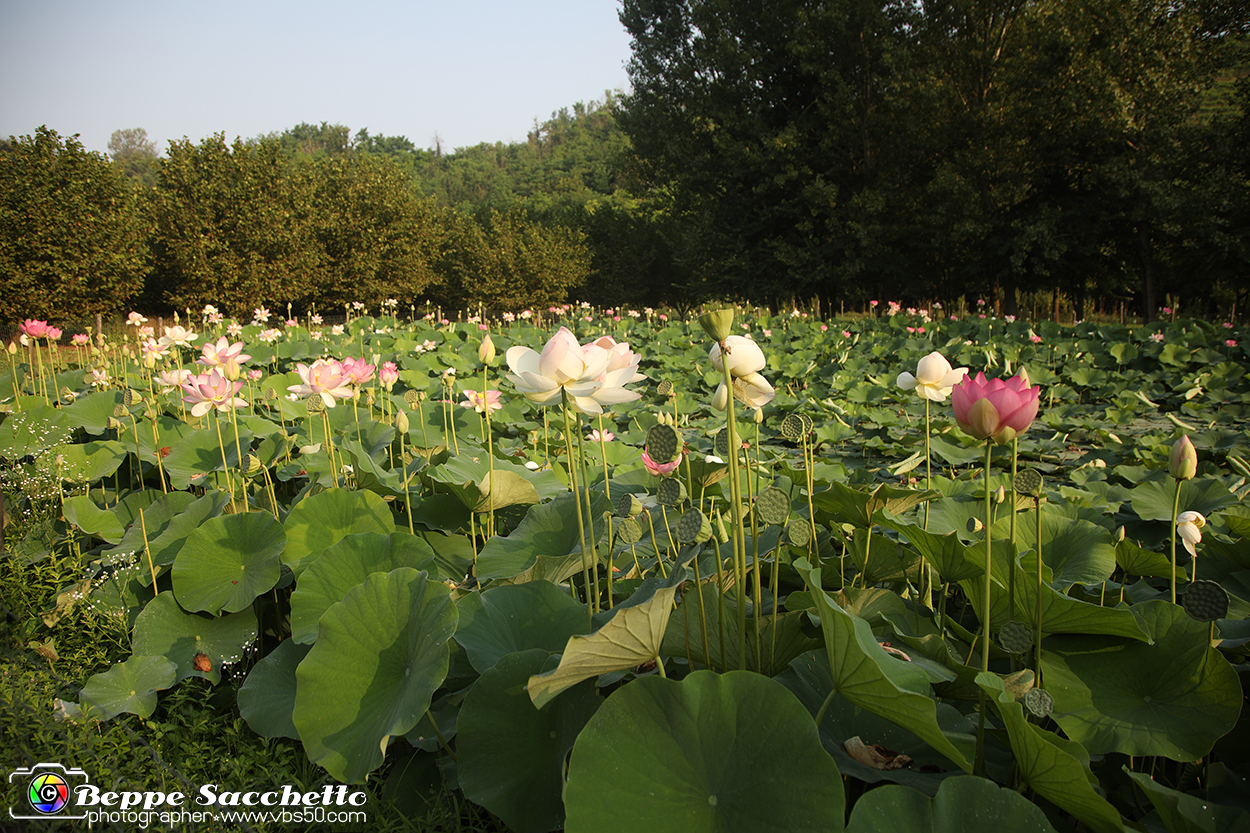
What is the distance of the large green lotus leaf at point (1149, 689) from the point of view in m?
0.80

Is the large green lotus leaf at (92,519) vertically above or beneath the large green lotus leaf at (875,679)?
beneath

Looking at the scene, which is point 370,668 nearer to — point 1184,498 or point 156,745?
point 156,745

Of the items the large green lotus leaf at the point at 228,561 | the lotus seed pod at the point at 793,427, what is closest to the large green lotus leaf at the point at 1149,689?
the lotus seed pod at the point at 793,427

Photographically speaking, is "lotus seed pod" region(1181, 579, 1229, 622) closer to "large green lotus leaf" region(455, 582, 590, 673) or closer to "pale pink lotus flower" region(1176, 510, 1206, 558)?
"pale pink lotus flower" region(1176, 510, 1206, 558)

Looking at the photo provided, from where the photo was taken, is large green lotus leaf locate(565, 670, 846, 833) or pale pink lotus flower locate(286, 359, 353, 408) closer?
large green lotus leaf locate(565, 670, 846, 833)

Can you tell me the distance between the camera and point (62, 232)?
13672 millimetres

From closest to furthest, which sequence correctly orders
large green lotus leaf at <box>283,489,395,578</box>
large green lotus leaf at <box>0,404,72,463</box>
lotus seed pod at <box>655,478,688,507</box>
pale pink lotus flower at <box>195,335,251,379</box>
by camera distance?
1. lotus seed pod at <box>655,478,688,507</box>
2. large green lotus leaf at <box>283,489,395,578</box>
3. pale pink lotus flower at <box>195,335,251,379</box>
4. large green lotus leaf at <box>0,404,72,463</box>

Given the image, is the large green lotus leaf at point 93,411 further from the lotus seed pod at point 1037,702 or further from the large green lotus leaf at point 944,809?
the lotus seed pod at point 1037,702

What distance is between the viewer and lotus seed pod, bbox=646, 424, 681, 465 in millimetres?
805

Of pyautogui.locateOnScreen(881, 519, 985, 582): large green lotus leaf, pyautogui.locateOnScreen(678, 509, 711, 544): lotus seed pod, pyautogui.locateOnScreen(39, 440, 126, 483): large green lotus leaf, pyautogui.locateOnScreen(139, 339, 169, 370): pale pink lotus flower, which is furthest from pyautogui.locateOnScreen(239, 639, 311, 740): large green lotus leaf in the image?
pyautogui.locateOnScreen(139, 339, 169, 370): pale pink lotus flower

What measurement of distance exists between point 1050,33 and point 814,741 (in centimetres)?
1516

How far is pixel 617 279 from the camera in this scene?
26531mm

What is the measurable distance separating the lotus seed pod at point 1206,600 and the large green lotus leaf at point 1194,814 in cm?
18

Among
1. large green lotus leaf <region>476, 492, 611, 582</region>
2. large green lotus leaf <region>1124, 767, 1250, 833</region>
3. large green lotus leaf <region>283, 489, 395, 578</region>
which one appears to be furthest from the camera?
large green lotus leaf <region>283, 489, 395, 578</region>
